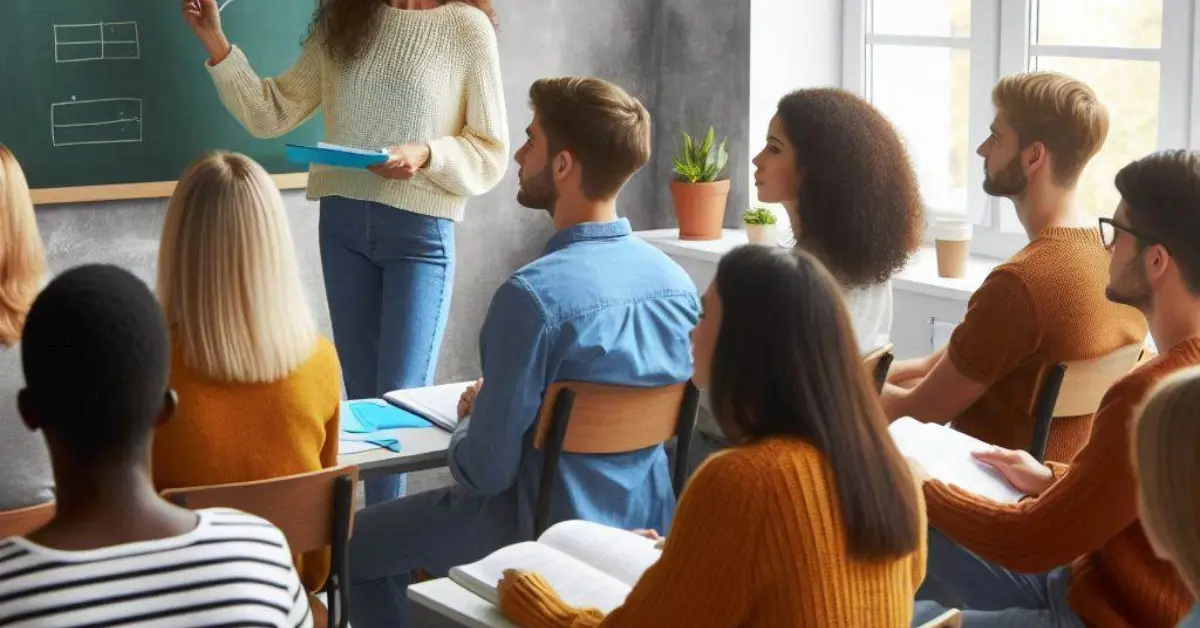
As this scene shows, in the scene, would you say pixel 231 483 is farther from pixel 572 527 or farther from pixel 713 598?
pixel 713 598

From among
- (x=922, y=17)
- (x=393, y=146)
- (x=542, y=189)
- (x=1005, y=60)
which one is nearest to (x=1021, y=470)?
(x=542, y=189)

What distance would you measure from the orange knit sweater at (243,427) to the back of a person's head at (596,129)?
678 mm

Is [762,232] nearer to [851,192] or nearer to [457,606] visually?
[851,192]

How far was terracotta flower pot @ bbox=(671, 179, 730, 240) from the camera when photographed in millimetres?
4902

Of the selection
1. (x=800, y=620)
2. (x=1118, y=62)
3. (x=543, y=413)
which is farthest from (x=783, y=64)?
(x=800, y=620)

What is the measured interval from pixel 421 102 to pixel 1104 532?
2277mm

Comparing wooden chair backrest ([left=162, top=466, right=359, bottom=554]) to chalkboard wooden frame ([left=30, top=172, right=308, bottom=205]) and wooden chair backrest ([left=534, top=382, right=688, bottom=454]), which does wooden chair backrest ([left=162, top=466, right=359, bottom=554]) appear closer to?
wooden chair backrest ([left=534, top=382, right=688, bottom=454])

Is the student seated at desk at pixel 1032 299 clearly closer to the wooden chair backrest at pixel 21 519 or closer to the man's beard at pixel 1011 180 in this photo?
the man's beard at pixel 1011 180


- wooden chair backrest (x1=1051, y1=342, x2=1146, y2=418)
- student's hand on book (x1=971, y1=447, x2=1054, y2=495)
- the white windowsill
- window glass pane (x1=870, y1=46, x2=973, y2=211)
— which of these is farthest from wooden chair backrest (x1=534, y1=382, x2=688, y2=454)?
window glass pane (x1=870, y1=46, x2=973, y2=211)

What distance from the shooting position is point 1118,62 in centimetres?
410

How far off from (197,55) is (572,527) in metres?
2.60

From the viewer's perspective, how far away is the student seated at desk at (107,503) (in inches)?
53.8

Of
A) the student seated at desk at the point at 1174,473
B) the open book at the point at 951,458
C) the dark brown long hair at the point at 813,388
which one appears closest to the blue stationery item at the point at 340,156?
the open book at the point at 951,458

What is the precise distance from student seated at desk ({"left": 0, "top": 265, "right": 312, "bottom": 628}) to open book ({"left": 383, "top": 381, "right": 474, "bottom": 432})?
4.54ft
